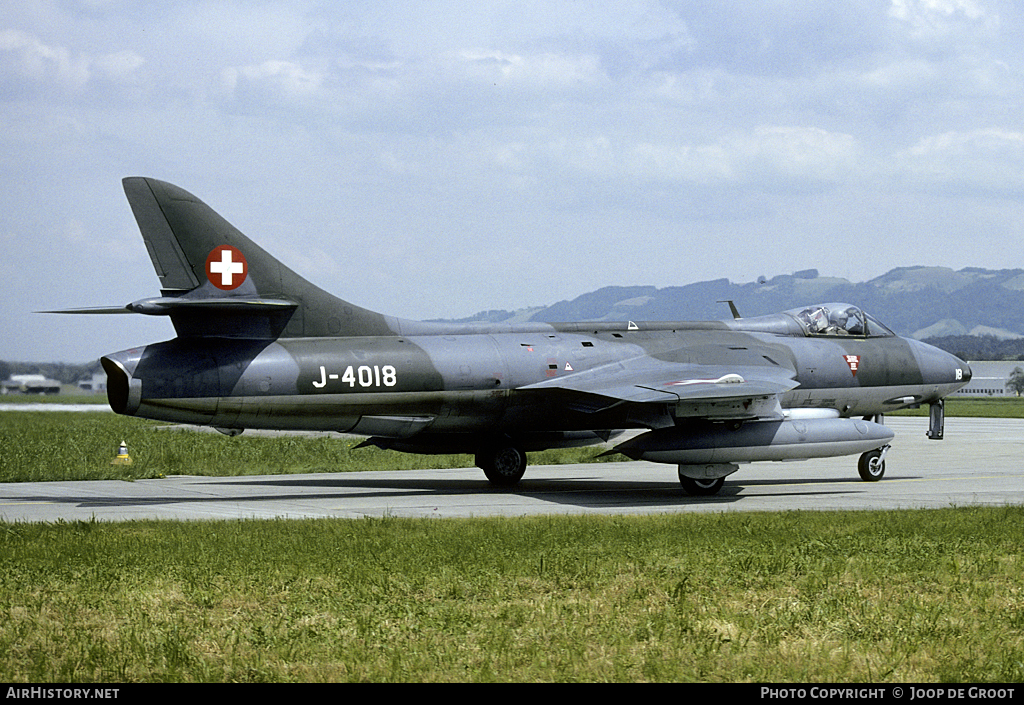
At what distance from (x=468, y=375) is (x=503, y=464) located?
2970 millimetres

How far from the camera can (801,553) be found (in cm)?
1136

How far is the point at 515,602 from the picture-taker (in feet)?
29.7

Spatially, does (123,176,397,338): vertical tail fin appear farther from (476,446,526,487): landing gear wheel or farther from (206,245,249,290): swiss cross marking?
(476,446,526,487): landing gear wheel

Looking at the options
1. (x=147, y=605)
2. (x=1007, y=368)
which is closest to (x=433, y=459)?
(x=147, y=605)

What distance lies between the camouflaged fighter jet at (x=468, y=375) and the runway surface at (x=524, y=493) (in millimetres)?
945

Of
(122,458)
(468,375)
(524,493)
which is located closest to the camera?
(468,375)

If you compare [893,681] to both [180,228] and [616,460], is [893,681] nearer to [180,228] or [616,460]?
[180,228]

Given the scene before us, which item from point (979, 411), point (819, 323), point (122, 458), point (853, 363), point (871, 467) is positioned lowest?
point (979, 411)

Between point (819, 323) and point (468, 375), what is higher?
point (819, 323)

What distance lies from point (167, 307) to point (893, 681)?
13.4 m

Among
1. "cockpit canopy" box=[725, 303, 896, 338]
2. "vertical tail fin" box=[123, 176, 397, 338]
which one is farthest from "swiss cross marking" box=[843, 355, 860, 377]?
"vertical tail fin" box=[123, 176, 397, 338]

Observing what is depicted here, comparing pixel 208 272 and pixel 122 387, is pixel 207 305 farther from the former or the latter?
pixel 122 387

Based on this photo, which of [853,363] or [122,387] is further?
[853,363]

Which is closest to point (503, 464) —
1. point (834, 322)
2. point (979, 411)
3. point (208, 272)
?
point (208, 272)
